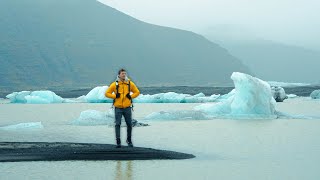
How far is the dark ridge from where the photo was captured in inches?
483

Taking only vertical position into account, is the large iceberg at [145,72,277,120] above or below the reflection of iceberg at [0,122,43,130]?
above

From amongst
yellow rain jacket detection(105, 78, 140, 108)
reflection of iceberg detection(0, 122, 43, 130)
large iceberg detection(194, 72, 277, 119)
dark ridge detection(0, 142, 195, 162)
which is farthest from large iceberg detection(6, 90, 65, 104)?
yellow rain jacket detection(105, 78, 140, 108)

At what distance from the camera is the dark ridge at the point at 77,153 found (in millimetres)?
12273

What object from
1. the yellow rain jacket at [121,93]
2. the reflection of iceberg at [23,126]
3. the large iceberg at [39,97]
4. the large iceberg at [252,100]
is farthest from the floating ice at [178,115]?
the large iceberg at [39,97]

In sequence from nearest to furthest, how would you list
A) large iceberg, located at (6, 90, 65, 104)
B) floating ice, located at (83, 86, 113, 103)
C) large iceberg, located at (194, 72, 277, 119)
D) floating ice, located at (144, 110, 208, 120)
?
1. floating ice, located at (144, 110, 208, 120)
2. large iceberg, located at (194, 72, 277, 119)
3. floating ice, located at (83, 86, 113, 103)
4. large iceberg, located at (6, 90, 65, 104)

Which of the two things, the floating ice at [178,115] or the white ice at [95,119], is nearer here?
the white ice at [95,119]

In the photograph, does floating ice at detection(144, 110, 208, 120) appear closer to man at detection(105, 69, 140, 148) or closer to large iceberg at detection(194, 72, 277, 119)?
large iceberg at detection(194, 72, 277, 119)

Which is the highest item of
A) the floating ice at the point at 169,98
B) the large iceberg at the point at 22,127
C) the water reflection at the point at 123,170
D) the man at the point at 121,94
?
the floating ice at the point at 169,98

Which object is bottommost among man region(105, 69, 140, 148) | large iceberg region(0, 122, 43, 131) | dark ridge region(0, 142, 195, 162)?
dark ridge region(0, 142, 195, 162)

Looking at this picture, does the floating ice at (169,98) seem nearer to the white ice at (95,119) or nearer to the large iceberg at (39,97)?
the large iceberg at (39,97)

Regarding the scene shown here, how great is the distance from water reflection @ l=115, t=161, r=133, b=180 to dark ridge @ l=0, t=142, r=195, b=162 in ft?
2.55

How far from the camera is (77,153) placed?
13.0 metres

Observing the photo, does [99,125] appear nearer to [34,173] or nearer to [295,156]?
[295,156]

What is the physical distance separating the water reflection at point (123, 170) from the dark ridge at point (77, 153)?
2.55 ft
